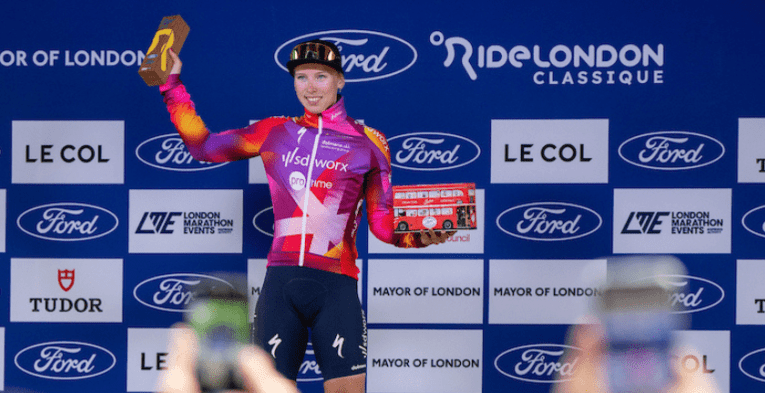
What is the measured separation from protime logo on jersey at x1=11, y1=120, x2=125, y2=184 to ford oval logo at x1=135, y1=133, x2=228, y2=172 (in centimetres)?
11

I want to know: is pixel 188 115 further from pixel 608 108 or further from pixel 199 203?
pixel 608 108

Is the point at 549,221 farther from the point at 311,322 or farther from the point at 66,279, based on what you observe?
the point at 66,279

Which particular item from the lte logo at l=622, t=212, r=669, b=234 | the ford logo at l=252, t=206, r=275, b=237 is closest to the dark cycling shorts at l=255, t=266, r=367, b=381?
the ford logo at l=252, t=206, r=275, b=237

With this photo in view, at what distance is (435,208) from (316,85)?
0.66 meters

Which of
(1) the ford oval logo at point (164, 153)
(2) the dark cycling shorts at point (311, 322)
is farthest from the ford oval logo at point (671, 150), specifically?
(1) the ford oval logo at point (164, 153)

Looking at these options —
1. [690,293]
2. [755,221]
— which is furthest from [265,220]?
[755,221]

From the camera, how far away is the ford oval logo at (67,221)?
2.81 m

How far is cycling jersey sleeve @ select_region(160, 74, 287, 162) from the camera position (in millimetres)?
2238

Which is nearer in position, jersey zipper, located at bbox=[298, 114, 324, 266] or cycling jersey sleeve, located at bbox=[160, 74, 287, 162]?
jersey zipper, located at bbox=[298, 114, 324, 266]

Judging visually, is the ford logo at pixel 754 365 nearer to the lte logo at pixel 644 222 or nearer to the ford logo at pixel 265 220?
the lte logo at pixel 644 222

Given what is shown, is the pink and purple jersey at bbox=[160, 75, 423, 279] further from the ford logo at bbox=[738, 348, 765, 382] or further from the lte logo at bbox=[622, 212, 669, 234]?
the ford logo at bbox=[738, 348, 765, 382]

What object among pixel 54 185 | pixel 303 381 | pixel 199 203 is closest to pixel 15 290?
pixel 54 185

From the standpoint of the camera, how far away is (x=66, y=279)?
2.82 metres

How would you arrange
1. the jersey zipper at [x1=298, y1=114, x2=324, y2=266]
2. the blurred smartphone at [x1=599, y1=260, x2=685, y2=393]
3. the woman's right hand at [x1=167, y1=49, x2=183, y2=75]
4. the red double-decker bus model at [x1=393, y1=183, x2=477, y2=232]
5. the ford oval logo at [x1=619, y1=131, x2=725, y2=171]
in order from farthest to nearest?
the ford oval logo at [x1=619, y1=131, x2=725, y2=171] < the blurred smartphone at [x1=599, y1=260, x2=685, y2=393] < the woman's right hand at [x1=167, y1=49, x2=183, y2=75] < the jersey zipper at [x1=298, y1=114, x2=324, y2=266] < the red double-decker bus model at [x1=393, y1=183, x2=477, y2=232]
